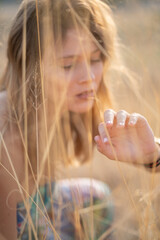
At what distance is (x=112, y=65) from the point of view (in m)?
1.38

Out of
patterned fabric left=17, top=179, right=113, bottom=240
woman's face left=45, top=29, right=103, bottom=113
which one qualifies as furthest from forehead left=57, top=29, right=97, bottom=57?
patterned fabric left=17, top=179, right=113, bottom=240

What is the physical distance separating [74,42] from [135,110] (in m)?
0.71

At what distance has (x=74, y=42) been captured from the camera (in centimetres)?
105

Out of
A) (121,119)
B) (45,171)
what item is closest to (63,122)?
(45,171)

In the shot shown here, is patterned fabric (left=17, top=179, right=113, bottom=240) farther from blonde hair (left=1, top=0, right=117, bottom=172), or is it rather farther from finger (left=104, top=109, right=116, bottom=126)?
finger (left=104, top=109, right=116, bottom=126)

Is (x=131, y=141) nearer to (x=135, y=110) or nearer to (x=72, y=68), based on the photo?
(x=72, y=68)

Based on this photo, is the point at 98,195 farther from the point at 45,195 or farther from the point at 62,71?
the point at 62,71

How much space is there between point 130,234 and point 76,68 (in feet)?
2.22

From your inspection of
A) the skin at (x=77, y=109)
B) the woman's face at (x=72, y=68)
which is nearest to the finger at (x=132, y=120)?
the skin at (x=77, y=109)

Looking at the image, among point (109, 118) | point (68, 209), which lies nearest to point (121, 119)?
point (109, 118)

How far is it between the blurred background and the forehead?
153 mm

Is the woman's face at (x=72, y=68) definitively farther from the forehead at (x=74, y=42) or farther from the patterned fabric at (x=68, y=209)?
the patterned fabric at (x=68, y=209)

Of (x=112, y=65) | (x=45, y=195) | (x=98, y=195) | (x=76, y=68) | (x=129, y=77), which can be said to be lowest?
(x=98, y=195)

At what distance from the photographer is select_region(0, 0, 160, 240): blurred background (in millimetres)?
854
